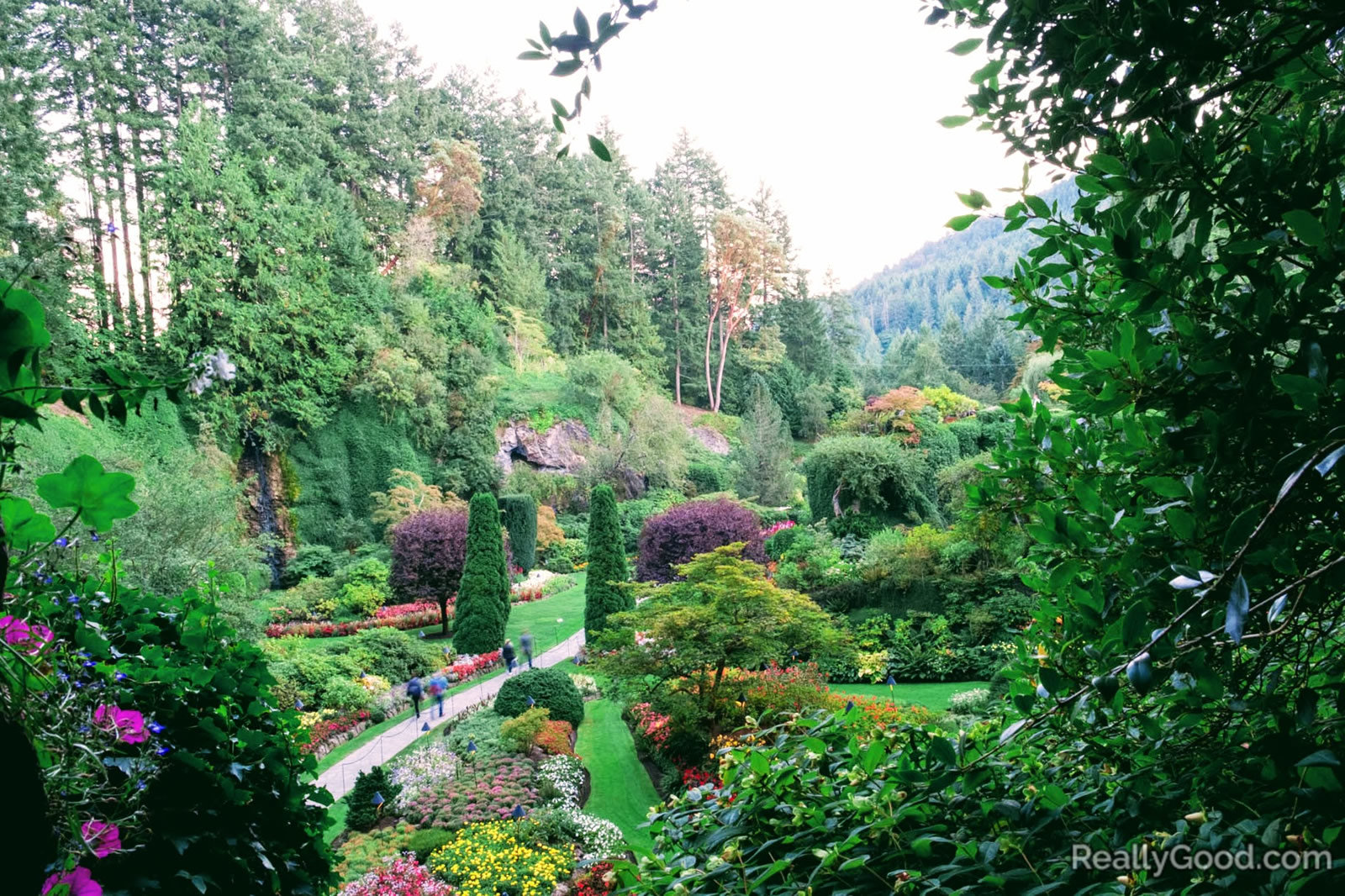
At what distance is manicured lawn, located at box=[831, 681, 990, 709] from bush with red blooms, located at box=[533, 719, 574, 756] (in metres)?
3.44

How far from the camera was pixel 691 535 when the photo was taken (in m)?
14.8

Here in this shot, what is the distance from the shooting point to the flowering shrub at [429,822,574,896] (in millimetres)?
5453

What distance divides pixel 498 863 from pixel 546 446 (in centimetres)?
1822

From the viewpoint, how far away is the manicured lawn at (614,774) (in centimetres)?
698

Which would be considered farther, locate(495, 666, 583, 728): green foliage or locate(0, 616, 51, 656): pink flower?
locate(495, 666, 583, 728): green foliage

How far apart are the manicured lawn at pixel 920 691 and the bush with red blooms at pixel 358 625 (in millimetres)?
8909

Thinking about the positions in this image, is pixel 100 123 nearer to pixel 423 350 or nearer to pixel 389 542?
pixel 423 350

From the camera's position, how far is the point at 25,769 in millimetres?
567

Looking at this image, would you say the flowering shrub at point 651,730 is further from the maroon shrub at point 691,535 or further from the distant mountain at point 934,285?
the distant mountain at point 934,285

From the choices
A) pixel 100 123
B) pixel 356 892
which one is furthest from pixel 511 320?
pixel 356 892

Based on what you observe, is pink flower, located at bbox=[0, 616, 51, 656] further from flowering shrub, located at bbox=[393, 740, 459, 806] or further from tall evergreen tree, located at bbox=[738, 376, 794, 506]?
tall evergreen tree, located at bbox=[738, 376, 794, 506]

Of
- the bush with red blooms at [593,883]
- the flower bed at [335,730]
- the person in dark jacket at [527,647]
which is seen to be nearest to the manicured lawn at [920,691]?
the bush with red blooms at [593,883]

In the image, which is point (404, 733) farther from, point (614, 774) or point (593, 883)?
point (593, 883)

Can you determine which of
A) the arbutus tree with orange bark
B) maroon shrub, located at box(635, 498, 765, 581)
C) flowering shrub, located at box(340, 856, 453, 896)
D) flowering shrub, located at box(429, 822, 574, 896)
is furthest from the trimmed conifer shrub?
the arbutus tree with orange bark
